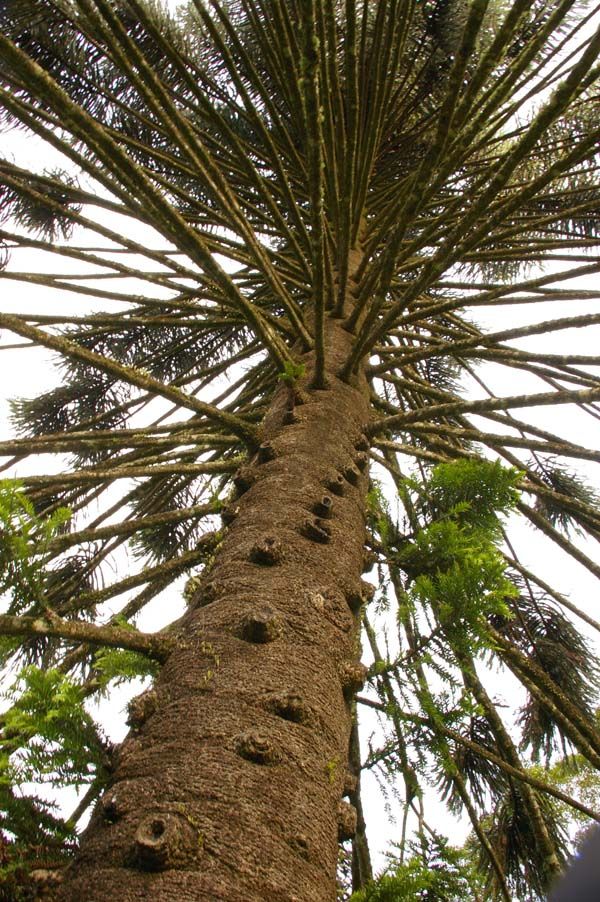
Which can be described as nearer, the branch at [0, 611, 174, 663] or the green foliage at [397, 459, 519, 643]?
the branch at [0, 611, 174, 663]

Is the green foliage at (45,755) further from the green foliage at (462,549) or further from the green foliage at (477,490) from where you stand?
the green foliage at (477,490)

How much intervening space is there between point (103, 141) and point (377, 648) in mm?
2140

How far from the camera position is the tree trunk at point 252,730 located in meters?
1.02

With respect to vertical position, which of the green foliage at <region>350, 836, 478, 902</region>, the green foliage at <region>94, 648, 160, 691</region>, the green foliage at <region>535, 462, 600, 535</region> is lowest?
the green foliage at <region>350, 836, 478, 902</region>

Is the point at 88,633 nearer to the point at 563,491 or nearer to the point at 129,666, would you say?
the point at 129,666

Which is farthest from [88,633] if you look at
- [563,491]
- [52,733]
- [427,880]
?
[563,491]

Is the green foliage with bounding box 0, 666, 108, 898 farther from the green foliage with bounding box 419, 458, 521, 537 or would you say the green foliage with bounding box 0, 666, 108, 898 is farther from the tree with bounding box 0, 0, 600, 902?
the green foliage with bounding box 419, 458, 521, 537

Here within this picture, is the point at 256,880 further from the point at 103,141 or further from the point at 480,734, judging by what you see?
the point at 480,734

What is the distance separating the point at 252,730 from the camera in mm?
1234

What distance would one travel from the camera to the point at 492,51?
1.50 meters

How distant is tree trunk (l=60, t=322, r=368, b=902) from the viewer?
3.33 feet

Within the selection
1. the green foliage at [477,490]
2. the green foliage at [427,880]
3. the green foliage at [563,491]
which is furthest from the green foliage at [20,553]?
the green foliage at [563,491]

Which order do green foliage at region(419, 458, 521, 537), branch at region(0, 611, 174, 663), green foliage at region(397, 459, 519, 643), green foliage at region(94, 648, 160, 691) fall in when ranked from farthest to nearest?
green foliage at region(419, 458, 521, 537) < green foliage at region(397, 459, 519, 643) < green foliage at region(94, 648, 160, 691) < branch at region(0, 611, 174, 663)

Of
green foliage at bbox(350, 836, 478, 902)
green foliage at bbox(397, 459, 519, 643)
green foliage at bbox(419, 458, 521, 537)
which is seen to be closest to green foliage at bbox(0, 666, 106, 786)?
green foliage at bbox(350, 836, 478, 902)
